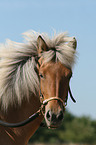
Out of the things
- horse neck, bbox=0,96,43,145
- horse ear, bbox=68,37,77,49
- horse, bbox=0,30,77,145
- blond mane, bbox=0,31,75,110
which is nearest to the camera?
horse, bbox=0,30,77,145

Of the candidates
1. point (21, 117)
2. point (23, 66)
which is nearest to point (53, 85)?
point (23, 66)

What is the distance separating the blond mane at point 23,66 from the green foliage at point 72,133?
4217cm

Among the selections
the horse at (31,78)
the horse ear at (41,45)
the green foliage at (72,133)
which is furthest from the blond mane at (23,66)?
the green foliage at (72,133)

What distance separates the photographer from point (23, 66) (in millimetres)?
4797

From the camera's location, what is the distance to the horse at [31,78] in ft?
14.6

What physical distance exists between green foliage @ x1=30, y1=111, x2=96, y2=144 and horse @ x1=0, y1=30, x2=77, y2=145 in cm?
4200

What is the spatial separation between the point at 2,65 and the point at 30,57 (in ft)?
1.93

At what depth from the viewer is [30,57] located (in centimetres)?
492

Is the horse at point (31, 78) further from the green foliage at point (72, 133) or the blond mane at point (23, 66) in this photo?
the green foliage at point (72, 133)

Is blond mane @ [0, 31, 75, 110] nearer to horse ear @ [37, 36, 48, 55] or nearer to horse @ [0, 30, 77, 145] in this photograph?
horse @ [0, 30, 77, 145]

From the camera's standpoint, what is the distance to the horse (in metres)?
4.44

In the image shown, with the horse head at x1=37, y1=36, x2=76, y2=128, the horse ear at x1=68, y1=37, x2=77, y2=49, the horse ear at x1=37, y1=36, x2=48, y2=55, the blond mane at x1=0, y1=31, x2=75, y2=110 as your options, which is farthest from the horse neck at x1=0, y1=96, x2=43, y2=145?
the horse ear at x1=68, y1=37, x2=77, y2=49

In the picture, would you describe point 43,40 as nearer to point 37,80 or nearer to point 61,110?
point 37,80

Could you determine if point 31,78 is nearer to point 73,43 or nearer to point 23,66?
point 23,66
